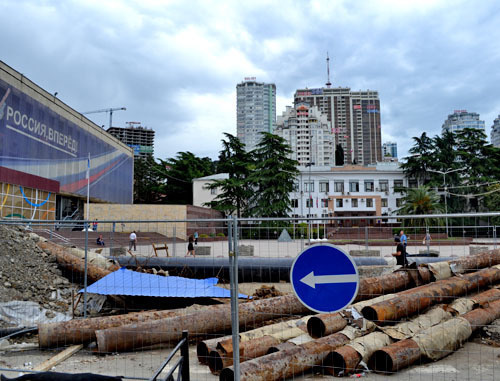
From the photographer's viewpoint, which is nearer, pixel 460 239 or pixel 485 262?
pixel 460 239

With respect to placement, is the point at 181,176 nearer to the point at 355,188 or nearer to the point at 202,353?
the point at 355,188

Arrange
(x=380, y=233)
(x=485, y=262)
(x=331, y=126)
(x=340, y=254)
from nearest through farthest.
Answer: (x=340, y=254) < (x=485, y=262) < (x=380, y=233) < (x=331, y=126)

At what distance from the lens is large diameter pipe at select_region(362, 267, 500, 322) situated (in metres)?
5.70

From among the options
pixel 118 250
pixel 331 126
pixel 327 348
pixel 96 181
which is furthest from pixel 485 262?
pixel 331 126

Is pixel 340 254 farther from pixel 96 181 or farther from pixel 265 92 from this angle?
pixel 265 92

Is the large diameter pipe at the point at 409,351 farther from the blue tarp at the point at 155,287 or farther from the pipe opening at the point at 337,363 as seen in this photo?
the blue tarp at the point at 155,287

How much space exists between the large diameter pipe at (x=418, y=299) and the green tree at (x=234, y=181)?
138 ft

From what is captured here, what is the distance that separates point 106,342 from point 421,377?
4.63m

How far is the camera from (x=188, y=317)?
6367mm

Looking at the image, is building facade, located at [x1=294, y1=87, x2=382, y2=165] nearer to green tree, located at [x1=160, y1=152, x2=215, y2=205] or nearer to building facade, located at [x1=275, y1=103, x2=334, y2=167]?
building facade, located at [x1=275, y1=103, x2=334, y2=167]

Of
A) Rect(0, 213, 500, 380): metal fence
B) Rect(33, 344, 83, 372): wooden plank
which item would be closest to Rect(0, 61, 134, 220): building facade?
Rect(0, 213, 500, 380): metal fence

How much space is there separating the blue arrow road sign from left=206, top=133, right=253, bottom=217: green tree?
43986mm

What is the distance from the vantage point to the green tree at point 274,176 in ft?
150

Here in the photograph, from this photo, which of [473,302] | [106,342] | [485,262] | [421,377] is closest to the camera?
[421,377]
